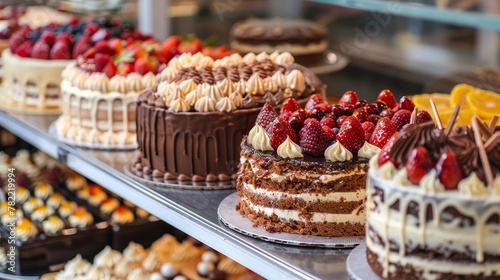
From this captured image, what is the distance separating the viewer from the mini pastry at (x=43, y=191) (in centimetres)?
424

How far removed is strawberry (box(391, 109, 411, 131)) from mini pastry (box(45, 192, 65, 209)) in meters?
2.20

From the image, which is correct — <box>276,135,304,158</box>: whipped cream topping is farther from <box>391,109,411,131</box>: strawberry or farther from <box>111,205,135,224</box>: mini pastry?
<box>111,205,135,224</box>: mini pastry

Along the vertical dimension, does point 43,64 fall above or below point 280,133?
below

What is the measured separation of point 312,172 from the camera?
2.25 meters

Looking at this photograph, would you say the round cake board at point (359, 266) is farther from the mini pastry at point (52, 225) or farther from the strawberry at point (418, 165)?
the mini pastry at point (52, 225)

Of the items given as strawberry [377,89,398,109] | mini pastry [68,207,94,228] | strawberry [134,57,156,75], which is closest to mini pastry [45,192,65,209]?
mini pastry [68,207,94,228]

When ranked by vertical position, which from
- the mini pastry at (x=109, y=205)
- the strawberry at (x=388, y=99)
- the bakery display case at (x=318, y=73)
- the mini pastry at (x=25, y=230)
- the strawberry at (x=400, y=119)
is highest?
the strawberry at (x=400, y=119)

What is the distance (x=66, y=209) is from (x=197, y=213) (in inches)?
64.5

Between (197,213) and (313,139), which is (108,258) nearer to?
(197,213)

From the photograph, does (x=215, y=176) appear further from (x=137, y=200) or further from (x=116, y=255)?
(x=116, y=255)

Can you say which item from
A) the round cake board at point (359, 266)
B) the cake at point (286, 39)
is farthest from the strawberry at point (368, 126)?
the cake at point (286, 39)

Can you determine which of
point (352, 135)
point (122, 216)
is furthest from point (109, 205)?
point (352, 135)

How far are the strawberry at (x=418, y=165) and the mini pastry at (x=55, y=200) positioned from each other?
261 cm

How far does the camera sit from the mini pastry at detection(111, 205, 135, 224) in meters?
3.88
